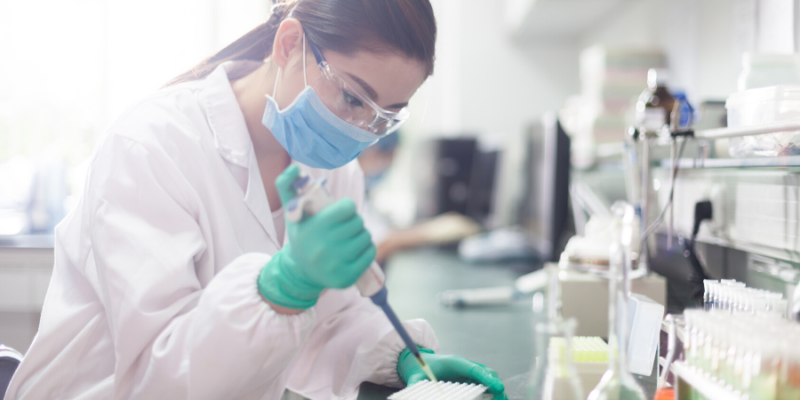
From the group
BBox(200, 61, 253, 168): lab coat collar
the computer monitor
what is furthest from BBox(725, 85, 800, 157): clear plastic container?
the computer monitor

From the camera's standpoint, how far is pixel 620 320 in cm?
65

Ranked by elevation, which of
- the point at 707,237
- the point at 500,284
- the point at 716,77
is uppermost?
the point at 716,77

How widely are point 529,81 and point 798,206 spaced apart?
3403 mm

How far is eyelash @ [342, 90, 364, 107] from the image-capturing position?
3.15ft

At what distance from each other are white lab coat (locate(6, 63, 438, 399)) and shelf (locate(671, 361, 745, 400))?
17.7 inches

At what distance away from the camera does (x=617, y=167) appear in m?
2.12

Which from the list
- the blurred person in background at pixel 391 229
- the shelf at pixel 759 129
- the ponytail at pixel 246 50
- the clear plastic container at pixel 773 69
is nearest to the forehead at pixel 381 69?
the ponytail at pixel 246 50

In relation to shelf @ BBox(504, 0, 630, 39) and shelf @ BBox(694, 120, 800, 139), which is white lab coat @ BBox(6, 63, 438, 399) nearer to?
shelf @ BBox(694, 120, 800, 139)

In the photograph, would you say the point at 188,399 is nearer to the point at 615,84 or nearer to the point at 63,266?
the point at 63,266

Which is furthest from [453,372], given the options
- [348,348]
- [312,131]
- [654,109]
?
[654,109]

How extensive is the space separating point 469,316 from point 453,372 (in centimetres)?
76

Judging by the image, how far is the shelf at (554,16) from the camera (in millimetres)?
2912

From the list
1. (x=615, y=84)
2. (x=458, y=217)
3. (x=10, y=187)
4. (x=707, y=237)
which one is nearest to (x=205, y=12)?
(x=10, y=187)

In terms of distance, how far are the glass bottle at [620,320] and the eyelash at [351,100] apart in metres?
0.51
